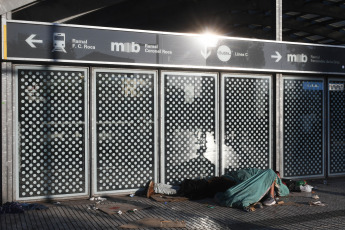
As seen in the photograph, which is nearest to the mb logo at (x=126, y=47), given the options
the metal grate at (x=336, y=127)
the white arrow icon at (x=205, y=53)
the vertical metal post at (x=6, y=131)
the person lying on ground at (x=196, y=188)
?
the white arrow icon at (x=205, y=53)

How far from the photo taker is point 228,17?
26.3 metres

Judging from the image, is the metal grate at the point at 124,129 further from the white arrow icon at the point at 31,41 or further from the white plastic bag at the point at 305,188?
the white plastic bag at the point at 305,188

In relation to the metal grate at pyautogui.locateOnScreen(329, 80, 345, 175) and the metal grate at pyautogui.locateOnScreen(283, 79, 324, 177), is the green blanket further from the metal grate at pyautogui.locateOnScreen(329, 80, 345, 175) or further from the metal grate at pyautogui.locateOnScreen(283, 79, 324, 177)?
the metal grate at pyautogui.locateOnScreen(329, 80, 345, 175)

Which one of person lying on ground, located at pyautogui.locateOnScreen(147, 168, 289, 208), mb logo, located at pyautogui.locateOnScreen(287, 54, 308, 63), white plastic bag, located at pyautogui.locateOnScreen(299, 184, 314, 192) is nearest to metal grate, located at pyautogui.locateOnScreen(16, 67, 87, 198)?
person lying on ground, located at pyautogui.locateOnScreen(147, 168, 289, 208)

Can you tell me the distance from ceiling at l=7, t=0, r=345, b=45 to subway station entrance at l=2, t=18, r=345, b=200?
897 cm

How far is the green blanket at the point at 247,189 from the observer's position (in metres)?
7.47

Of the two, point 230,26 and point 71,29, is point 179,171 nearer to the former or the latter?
point 71,29

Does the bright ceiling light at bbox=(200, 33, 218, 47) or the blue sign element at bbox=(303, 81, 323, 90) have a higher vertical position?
the bright ceiling light at bbox=(200, 33, 218, 47)

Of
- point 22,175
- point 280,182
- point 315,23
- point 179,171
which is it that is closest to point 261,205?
point 280,182

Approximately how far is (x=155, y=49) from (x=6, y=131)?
3255 mm

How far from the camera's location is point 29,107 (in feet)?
25.4

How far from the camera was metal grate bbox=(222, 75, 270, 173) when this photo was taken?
9320mm

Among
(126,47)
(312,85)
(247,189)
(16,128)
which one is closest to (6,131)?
(16,128)

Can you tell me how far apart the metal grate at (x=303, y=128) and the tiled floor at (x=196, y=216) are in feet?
6.50
